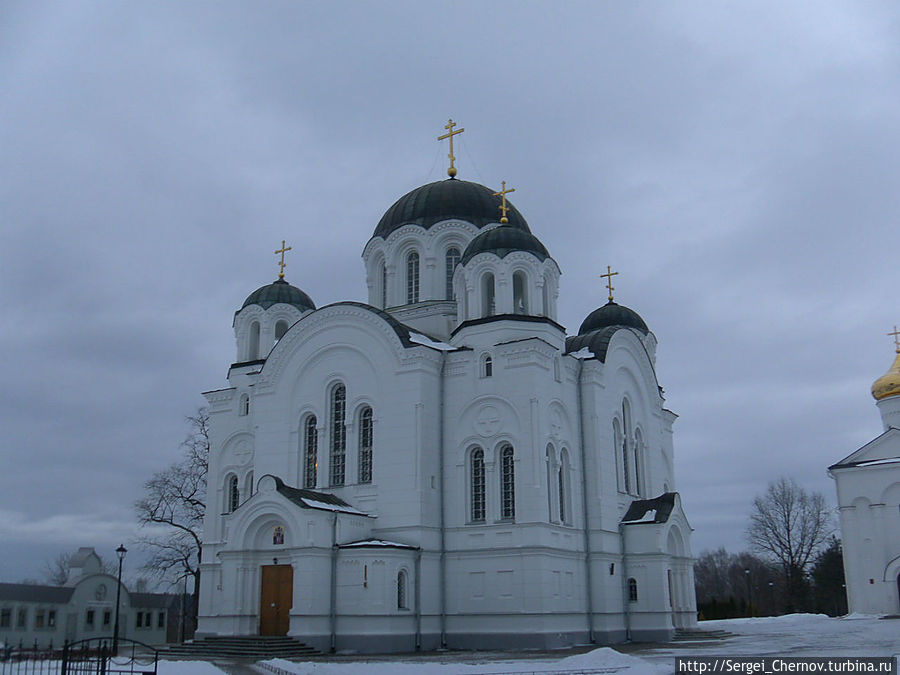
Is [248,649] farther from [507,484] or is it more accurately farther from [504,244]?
[504,244]

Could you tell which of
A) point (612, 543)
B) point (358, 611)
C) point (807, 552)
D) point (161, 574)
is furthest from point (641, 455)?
point (807, 552)

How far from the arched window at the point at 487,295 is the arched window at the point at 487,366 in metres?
1.83

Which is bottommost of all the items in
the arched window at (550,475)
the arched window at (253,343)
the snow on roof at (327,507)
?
the snow on roof at (327,507)

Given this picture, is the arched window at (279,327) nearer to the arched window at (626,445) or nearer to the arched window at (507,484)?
the arched window at (507,484)

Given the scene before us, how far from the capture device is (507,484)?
2553cm

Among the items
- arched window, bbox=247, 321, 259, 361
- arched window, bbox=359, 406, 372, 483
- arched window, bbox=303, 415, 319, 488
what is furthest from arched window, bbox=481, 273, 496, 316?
arched window, bbox=247, 321, 259, 361

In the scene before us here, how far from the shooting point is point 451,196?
3247 cm

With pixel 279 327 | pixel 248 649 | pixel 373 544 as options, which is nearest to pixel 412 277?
pixel 279 327

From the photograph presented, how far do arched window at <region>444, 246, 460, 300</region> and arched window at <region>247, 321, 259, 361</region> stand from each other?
7103mm

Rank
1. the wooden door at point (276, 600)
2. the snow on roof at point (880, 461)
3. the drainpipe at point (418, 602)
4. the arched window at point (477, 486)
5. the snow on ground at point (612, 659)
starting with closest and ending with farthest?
the snow on ground at point (612, 659) < the wooden door at point (276, 600) < the drainpipe at point (418, 602) < the arched window at point (477, 486) < the snow on roof at point (880, 461)

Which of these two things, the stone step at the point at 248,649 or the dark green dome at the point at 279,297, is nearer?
the stone step at the point at 248,649

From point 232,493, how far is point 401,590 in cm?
891

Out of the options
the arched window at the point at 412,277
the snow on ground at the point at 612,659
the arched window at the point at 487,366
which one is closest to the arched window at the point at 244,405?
the arched window at the point at 412,277

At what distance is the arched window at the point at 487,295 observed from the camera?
92.2 ft
